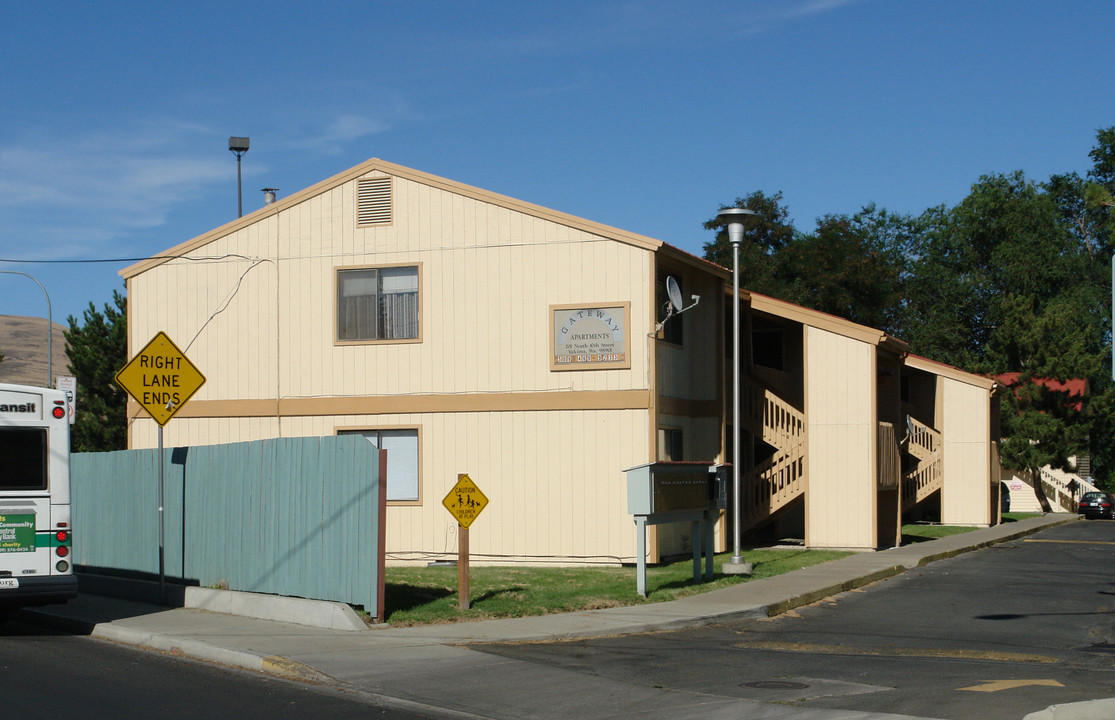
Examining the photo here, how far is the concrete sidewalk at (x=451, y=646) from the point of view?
9.21m

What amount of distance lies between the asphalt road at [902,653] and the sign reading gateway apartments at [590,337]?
5709 mm

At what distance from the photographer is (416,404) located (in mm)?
21078

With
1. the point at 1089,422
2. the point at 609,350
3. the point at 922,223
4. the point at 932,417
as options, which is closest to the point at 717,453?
the point at 609,350

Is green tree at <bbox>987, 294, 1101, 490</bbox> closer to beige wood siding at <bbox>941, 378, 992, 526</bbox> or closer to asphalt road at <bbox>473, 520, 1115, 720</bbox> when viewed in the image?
beige wood siding at <bbox>941, 378, 992, 526</bbox>

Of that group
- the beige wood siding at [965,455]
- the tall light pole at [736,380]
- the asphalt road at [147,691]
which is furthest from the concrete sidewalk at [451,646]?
the beige wood siding at [965,455]

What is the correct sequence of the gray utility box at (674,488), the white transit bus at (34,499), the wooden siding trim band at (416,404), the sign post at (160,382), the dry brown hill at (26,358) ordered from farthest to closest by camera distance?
the dry brown hill at (26,358)
the wooden siding trim band at (416,404)
the sign post at (160,382)
the gray utility box at (674,488)
the white transit bus at (34,499)

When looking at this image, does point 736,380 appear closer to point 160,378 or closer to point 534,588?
point 534,588

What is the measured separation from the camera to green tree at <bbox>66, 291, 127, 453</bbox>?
141 feet

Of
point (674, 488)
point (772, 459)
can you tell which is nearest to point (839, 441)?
point (772, 459)

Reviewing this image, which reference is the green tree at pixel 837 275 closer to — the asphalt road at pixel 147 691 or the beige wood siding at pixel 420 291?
the beige wood siding at pixel 420 291

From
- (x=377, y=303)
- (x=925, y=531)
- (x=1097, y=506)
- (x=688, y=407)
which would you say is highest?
(x=377, y=303)

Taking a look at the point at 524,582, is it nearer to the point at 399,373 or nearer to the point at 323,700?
the point at 399,373

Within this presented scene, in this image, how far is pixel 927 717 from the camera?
8586 mm

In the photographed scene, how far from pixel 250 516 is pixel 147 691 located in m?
5.37
